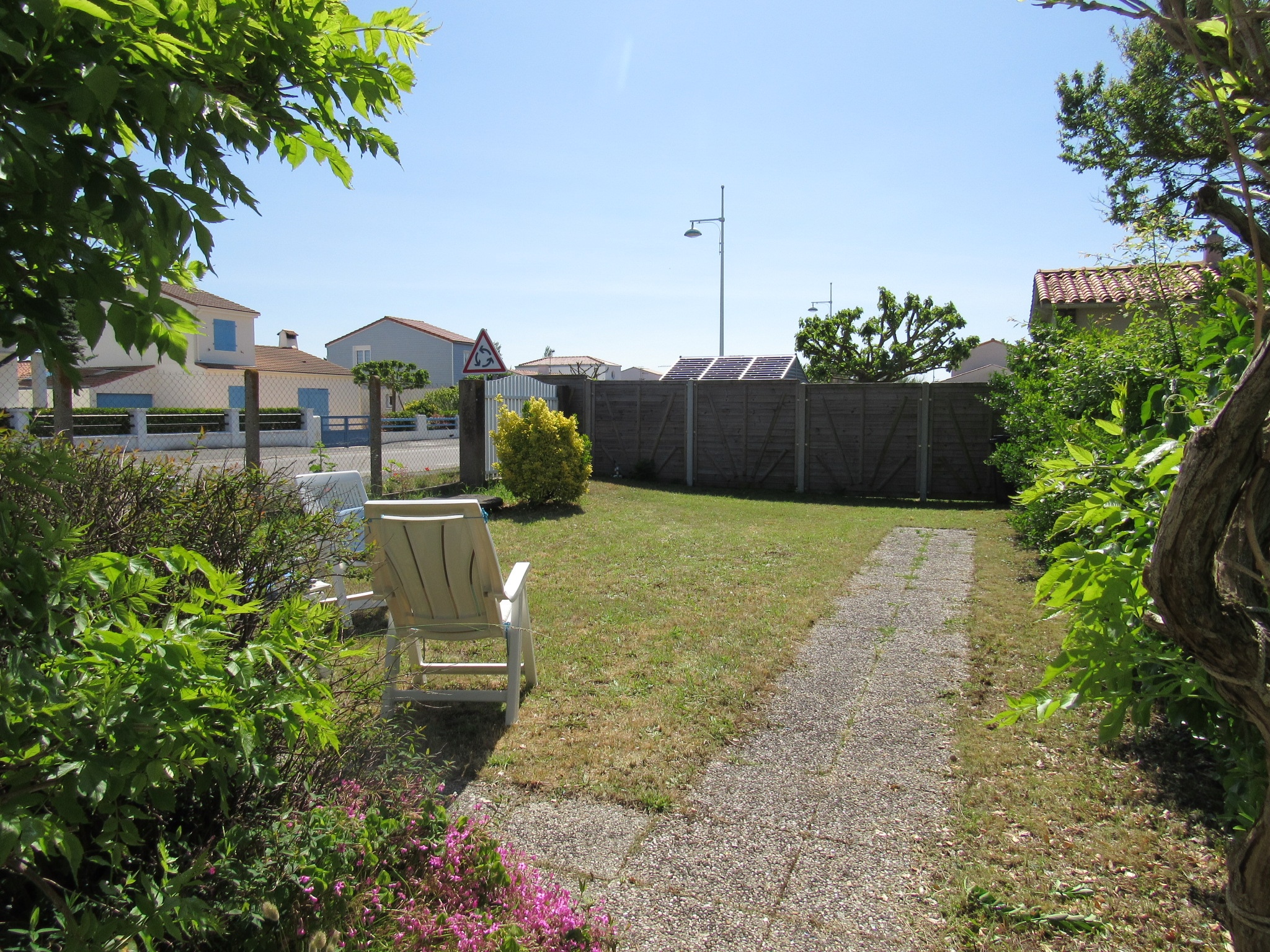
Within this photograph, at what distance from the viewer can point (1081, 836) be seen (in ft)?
9.59

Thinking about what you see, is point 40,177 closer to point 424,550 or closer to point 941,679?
point 424,550

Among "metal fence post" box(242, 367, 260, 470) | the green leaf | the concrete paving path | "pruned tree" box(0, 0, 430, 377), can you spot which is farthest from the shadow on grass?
the green leaf

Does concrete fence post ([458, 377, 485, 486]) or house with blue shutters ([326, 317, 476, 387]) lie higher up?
house with blue shutters ([326, 317, 476, 387])

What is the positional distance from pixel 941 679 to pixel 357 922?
3639 mm

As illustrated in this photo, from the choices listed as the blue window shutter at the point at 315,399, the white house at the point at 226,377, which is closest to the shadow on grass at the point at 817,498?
the white house at the point at 226,377

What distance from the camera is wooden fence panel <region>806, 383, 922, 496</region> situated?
48.1 ft

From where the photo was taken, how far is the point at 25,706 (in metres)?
1.10

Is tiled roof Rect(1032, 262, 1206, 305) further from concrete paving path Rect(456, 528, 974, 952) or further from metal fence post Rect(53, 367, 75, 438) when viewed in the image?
metal fence post Rect(53, 367, 75, 438)

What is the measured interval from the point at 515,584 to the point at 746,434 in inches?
476

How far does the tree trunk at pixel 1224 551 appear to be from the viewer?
4.55ft

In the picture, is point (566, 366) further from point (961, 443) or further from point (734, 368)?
point (961, 443)

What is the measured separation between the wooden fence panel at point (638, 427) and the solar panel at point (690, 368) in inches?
483

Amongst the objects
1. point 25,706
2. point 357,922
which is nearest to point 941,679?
point 357,922

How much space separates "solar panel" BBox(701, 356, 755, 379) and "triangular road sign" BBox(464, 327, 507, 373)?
58.9 feet
